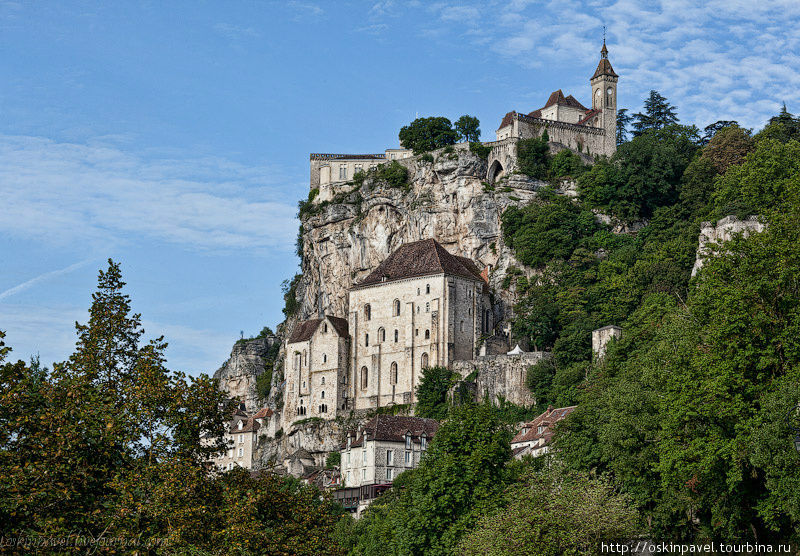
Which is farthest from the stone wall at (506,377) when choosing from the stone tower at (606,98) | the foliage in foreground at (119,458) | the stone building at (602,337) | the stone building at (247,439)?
the foliage in foreground at (119,458)

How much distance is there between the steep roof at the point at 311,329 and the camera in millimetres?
97562

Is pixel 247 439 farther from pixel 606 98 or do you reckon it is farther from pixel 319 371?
pixel 606 98

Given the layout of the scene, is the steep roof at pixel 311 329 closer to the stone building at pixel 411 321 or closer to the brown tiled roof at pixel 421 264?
the stone building at pixel 411 321

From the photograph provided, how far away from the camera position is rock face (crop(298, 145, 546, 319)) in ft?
341

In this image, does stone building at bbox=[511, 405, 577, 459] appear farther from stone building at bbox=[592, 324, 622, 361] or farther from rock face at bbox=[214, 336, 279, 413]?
rock face at bbox=[214, 336, 279, 413]

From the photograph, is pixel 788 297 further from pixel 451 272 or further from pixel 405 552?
pixel 451 272

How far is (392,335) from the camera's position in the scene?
310 ft

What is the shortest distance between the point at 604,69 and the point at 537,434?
5232 centimetres

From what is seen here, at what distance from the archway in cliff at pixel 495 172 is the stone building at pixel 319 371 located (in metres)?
20.1

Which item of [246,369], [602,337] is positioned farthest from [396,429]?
[246,369]

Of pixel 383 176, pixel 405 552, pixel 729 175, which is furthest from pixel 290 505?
pixel 383 176

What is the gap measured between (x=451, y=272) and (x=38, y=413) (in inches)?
2687

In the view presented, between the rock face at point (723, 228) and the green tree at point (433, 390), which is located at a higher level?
the rock face at point (723, 228)

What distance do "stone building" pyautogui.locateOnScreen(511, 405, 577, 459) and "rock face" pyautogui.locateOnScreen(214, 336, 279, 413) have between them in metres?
49.9
